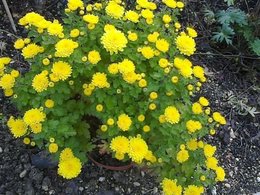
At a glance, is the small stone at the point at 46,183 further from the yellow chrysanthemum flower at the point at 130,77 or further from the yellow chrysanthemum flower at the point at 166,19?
the yellow chrysanthemum flower at the point at 166,19

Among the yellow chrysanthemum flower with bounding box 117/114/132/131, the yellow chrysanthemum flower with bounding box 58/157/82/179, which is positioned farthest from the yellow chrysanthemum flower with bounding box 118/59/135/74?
the yellow chrysanthemum flower with bounding box 58/157/82/179

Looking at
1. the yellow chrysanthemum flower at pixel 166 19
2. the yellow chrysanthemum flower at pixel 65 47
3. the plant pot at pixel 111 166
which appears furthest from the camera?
the plant pot at pixel 111 166

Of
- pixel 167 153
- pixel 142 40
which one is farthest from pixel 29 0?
pixel 167 153

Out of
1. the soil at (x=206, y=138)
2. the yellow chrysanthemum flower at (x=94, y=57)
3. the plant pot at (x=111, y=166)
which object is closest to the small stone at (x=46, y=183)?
the soil at (x=206, y=138)

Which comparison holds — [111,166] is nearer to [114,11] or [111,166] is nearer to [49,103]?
[49,103]

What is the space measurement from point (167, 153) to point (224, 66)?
1.51 meters

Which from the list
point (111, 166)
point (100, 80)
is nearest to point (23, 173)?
point (111, 166)

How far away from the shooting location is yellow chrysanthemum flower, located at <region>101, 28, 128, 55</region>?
2102 millimetres

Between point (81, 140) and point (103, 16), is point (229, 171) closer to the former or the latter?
point (81, 140)

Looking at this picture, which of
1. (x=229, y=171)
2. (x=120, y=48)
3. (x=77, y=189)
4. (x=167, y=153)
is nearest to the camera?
(x=120, y=48)

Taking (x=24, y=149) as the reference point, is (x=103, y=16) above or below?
above

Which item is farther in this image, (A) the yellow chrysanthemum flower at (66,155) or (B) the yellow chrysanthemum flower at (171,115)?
(A) the yellow chrysanthemum flower at (66,155)

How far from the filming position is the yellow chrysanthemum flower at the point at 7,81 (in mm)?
2205

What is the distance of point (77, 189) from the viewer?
8.93ft
